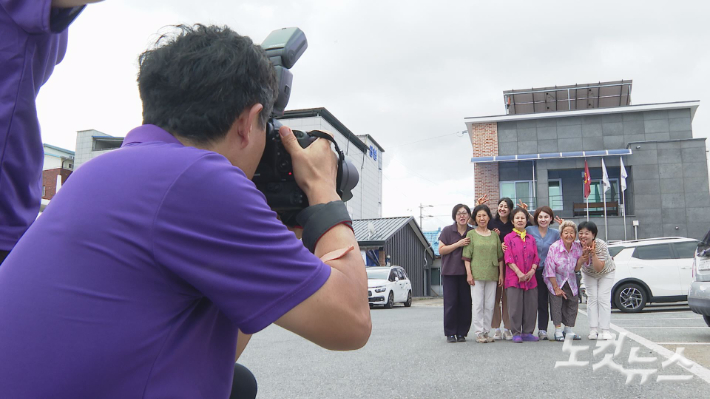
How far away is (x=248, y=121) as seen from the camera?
4.21ft

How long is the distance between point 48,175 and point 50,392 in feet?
100

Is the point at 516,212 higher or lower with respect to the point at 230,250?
higher

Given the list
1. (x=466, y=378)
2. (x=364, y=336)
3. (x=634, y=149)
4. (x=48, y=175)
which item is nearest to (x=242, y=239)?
(x=364, y=336)

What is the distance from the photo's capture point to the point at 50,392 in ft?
3.30

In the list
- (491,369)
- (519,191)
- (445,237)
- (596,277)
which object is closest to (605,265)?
(596,277)

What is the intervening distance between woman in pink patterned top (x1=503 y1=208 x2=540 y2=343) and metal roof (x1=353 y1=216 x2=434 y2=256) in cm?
1995

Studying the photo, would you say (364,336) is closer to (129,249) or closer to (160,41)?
(129,249)

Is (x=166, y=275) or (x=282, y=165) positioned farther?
(x=282, y=165)

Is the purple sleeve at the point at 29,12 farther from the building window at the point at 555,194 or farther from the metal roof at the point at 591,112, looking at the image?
the metal roof at the point at 591,112

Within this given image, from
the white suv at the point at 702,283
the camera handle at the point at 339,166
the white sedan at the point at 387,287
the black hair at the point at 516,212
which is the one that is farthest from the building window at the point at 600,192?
the camera handle at the point at 339,166

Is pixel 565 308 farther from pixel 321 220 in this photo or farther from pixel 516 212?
pixel 321 220

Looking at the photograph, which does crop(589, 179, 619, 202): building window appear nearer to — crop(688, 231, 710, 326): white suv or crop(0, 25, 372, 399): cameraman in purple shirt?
crop(688, 231, 710, 326): white suv

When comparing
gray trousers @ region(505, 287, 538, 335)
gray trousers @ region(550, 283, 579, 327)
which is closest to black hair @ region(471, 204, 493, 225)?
gray trousers @ region(505, 287, 538, 335)

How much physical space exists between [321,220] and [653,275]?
13505 mm
